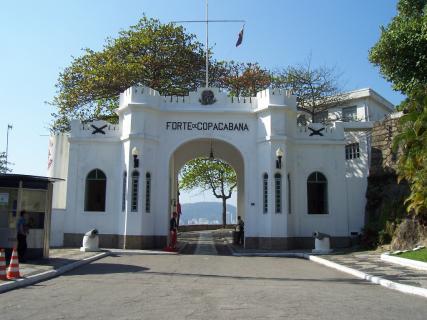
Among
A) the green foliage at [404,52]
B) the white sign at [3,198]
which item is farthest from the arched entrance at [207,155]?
the white sign at [3,198]

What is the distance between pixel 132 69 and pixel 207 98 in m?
7.96

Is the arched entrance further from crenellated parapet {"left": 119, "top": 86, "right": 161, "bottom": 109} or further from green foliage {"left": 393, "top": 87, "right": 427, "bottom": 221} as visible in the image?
green foliage {"left": 393, "top": 87, "right": 427, "bottom": 221}

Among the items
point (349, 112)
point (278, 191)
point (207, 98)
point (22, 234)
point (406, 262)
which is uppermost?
point (349, 112)

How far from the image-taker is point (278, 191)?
2169 centimetres

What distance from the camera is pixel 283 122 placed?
22.2m

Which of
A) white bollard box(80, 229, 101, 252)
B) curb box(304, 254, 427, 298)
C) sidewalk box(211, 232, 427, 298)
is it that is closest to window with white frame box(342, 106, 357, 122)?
sidewalk box(211, 232, 427, 298)

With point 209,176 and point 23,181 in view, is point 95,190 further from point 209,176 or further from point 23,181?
point 209,176

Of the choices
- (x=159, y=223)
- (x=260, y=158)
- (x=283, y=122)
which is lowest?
(x=159, y=223)

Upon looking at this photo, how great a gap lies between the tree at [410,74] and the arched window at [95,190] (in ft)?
43.1

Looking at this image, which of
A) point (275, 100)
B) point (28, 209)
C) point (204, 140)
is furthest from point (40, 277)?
point (275, 100)

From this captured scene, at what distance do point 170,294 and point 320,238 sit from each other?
40.5ft

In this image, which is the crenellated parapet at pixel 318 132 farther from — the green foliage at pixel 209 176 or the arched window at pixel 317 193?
the green foliage at pixel 209 176

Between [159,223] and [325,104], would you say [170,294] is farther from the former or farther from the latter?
[325,104]

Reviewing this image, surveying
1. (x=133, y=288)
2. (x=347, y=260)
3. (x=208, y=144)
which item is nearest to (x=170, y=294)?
(x=133, y=288)
